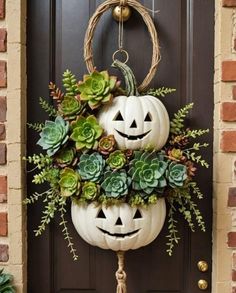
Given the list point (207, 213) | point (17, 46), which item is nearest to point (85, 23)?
point (17, 46)

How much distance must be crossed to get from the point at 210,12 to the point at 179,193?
1.90 ft

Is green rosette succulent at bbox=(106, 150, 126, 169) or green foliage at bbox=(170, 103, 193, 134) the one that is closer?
green rosette succulent at bbox=(106, 150, 126, 169)

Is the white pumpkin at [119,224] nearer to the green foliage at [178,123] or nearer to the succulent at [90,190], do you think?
the succulent at [90,190]

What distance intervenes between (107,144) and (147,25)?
1.28 feet

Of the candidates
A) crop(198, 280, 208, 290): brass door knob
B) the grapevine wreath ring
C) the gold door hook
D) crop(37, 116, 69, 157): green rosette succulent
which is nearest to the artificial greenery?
crop(37, 116, 69, 157): green rosette succulent

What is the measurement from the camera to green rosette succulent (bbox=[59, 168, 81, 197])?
0.89 meters

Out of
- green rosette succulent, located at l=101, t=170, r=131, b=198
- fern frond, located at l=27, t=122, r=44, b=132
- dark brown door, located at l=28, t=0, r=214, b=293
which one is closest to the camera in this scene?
green rosette succulent, located at l=101, t=170, r=131, b=198

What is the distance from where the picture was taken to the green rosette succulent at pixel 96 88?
90 centimetres

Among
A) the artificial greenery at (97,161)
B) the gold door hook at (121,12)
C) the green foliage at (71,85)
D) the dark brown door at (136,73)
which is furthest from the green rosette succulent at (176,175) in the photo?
the gold door hook at (121,12)

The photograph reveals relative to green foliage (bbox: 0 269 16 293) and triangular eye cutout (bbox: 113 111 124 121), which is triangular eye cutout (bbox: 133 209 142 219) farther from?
green foliage (bbox: 0 269 16 293)

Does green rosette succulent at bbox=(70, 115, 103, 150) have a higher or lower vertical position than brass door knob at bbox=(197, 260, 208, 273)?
higher

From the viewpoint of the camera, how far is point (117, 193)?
2.84ft

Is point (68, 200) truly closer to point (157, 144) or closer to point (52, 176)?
point (52, 176)

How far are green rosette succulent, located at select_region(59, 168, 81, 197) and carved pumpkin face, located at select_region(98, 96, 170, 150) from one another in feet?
0.47
